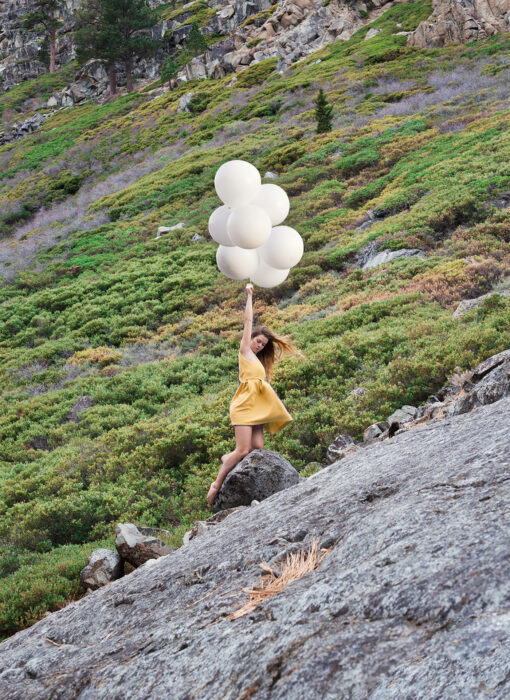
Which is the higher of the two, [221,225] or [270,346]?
[221,225]

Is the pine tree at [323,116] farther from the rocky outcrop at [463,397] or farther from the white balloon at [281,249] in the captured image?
the white balloon at [281,249]

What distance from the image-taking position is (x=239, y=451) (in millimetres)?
6586

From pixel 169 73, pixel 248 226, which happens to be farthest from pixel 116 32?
pixel 248 226

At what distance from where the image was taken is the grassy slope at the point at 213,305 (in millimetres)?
8711

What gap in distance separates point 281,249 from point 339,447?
114 inches

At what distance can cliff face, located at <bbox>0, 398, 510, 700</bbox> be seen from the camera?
1800mm

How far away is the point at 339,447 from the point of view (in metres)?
7.59

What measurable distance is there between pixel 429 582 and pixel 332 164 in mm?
25625

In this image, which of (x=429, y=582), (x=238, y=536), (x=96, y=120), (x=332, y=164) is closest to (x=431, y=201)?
(x=332, y=164)

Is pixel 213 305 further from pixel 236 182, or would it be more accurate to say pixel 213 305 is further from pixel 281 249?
pixel 236 182

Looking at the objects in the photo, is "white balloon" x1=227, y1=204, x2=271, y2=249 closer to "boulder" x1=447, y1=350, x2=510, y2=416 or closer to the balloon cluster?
the balloon cluster

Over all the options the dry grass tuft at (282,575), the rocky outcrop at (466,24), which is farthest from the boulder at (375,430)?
the rocky outcrop at (466,24)

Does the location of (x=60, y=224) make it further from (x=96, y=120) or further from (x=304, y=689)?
(x=304, y=689)

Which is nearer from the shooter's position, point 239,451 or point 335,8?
point 239,451
